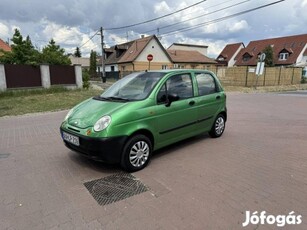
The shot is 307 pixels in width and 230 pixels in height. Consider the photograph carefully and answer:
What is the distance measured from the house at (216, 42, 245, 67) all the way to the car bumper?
2195 inches

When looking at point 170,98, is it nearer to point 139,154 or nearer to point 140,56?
point 139,154

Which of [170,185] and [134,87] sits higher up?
[134,87]

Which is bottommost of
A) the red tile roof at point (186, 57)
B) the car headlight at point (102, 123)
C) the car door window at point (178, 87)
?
the car headlight at point (102, 123)

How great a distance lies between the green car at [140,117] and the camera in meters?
3.45

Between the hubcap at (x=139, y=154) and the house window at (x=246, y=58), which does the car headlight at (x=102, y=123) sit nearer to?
the hubcap at (x=139, y=154)

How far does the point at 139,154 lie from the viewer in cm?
376

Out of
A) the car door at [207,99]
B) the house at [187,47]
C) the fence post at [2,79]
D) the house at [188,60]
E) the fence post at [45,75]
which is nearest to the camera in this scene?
the car door at [207,99]

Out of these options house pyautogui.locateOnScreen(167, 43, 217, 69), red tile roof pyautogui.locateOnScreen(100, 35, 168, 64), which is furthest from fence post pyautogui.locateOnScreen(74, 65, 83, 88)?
house pyautogui.locateOnScreen(167, 43, 217, 69)

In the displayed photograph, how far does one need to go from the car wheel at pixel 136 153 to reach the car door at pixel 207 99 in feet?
4.99

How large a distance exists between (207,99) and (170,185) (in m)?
2.33

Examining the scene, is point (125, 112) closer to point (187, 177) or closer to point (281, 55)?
point (187, 177)

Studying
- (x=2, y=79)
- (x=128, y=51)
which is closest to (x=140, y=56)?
(x=128, y=51)

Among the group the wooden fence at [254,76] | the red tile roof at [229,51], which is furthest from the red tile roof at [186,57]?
the wooden fence at [254,76]

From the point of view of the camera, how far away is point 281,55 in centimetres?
4500
